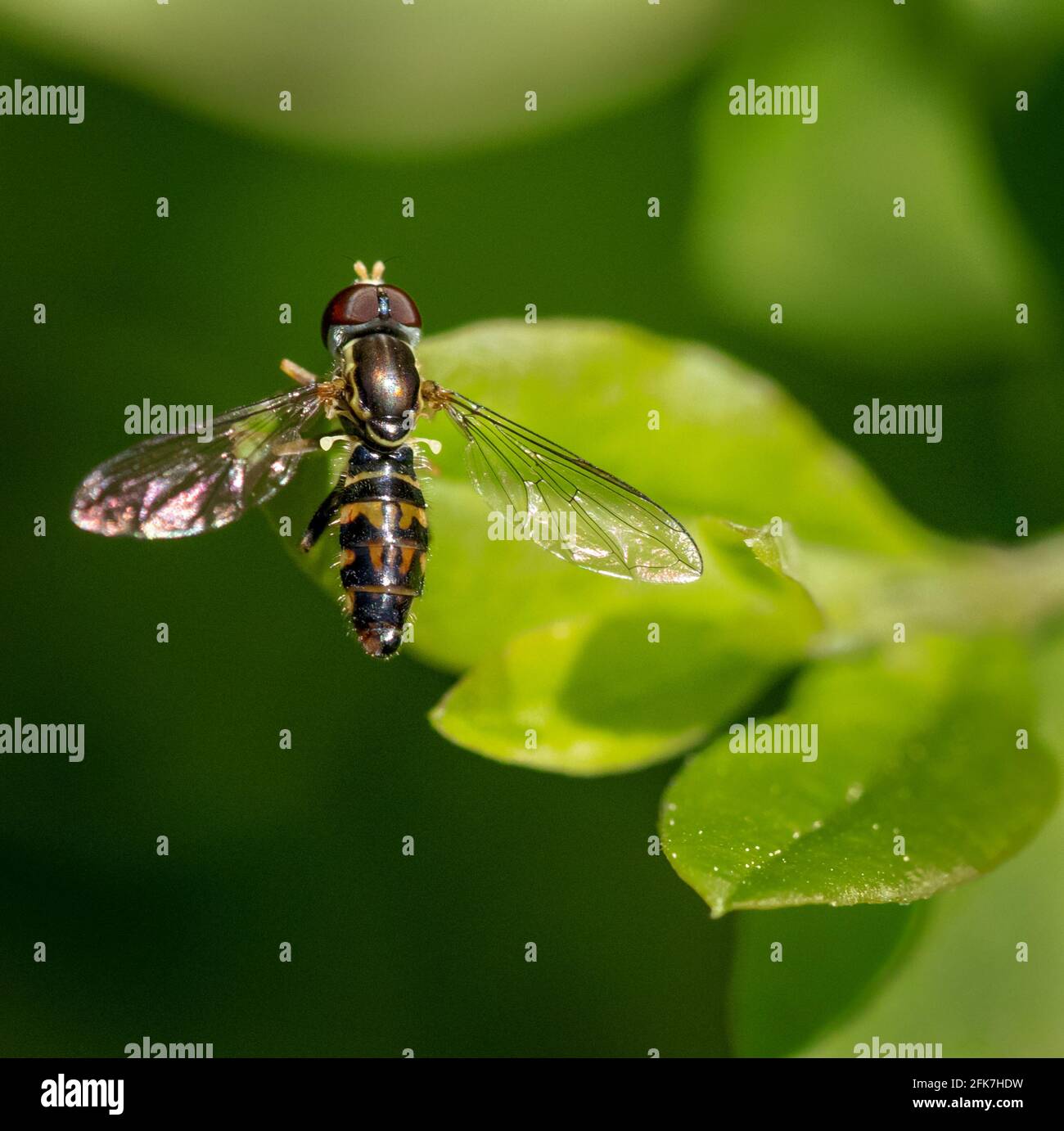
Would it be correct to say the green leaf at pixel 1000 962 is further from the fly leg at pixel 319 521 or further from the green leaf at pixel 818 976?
the fly leg at pixel 319 521

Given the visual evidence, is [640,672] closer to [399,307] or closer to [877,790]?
[877,790]

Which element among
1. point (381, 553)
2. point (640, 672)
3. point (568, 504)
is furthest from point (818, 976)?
point (381, 553)

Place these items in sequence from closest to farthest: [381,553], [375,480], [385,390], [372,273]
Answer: [381,553], [375,480], [385,390], [372,273]

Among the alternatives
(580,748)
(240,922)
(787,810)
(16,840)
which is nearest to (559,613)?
(580,748)

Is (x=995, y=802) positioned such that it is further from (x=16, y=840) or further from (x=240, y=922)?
(x=16, y=840)

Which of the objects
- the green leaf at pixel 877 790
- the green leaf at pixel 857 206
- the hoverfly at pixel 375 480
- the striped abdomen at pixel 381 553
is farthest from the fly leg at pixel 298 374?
the green leaf at pixel 877 790

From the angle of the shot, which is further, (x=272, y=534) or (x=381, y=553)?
(x=272, y=534)

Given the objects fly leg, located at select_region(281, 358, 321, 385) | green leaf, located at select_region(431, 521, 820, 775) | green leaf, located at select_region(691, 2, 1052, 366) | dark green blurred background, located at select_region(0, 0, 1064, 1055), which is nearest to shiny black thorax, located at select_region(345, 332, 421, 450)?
fly leg, located at select_region(281, 358, 321, 385)
